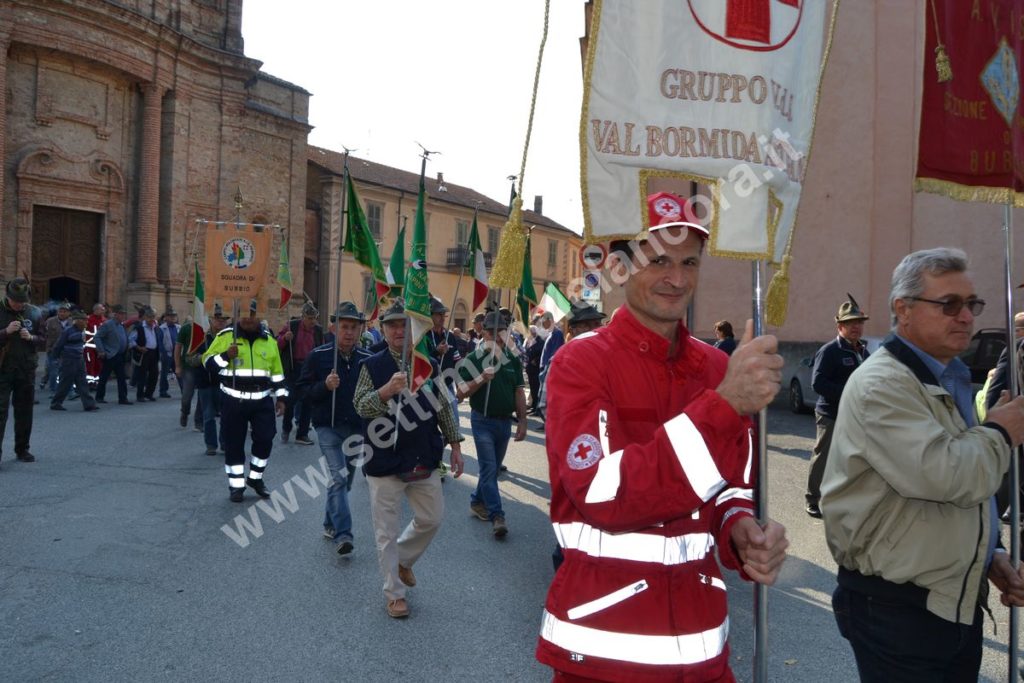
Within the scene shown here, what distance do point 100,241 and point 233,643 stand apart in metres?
27.2

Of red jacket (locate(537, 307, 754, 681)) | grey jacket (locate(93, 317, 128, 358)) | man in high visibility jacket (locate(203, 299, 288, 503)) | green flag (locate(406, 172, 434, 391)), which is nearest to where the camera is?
red jacket (locate(537, 307, 754, 681))

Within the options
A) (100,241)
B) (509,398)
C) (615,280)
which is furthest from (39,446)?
(100,241)

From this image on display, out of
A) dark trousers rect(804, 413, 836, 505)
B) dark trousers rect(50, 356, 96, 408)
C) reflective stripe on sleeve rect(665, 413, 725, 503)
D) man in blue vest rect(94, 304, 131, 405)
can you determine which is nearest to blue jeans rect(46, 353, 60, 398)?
man in blue vest rect(94, 304, 131, 405)

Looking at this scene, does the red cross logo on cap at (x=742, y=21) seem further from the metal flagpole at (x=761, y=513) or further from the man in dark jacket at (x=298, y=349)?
the man in dark jacket at (x=298, y=349)

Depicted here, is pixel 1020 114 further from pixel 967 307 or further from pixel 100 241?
pixel 100 241

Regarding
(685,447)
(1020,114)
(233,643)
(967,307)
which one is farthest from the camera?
(233,643)

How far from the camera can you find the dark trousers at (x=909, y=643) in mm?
2709

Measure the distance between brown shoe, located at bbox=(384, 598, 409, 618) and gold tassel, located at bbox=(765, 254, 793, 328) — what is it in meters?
3.57

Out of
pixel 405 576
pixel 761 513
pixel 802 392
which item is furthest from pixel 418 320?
pixel 802 392

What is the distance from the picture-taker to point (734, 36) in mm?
2418

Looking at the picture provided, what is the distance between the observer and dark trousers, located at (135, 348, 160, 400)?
18609 mm

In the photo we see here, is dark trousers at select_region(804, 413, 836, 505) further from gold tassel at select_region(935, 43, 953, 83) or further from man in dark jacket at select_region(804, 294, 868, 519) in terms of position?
gold tassel at select_region(935, 43, 953, 83)

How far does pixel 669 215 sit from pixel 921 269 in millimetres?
1159

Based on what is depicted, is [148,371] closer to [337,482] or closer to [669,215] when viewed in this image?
[337,482]
